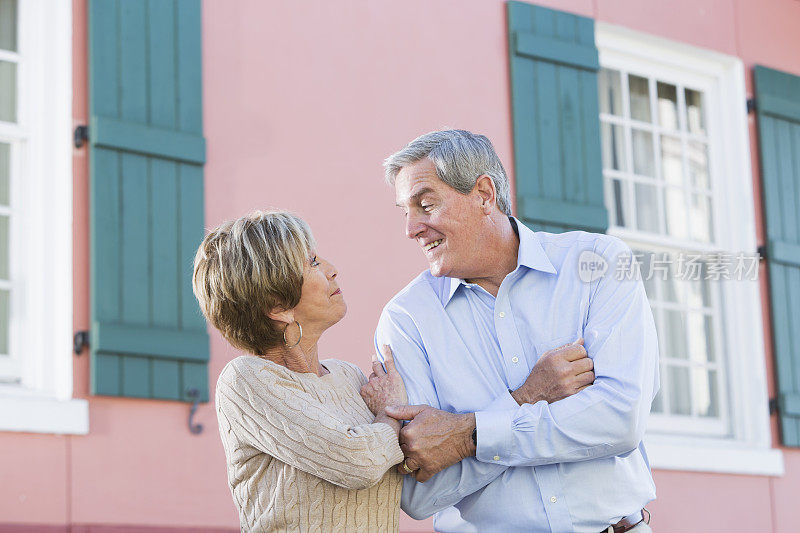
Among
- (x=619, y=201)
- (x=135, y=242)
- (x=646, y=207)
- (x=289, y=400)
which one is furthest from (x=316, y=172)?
(x=289, y=400)

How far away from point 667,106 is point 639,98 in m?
0.20

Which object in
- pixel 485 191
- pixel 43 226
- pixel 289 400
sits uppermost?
pixel 43 226

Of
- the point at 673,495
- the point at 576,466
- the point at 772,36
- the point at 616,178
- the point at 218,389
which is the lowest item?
the point at 673,495

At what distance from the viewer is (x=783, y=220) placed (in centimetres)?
663

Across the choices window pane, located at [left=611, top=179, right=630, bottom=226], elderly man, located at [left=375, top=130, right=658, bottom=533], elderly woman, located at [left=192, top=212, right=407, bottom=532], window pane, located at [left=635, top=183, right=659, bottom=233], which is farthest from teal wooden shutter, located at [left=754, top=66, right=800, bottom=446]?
elderly woman, located at [left=192, top=212, right=407, bottom=532]

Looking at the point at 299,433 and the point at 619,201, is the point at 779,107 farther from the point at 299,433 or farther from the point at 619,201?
the point at 299,433

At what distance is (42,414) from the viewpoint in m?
4.21

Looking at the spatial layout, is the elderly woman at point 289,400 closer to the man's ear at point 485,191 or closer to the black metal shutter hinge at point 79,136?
the man's ear at point 485,191

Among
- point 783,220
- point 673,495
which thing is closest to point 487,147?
point 673,495

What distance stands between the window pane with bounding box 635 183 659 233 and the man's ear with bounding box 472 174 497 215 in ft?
11.7

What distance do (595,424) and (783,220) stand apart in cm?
434

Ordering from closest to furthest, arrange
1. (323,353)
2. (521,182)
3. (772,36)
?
(323,353), (521,182), (772,36)

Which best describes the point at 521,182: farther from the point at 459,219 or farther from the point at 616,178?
the point at 459,219

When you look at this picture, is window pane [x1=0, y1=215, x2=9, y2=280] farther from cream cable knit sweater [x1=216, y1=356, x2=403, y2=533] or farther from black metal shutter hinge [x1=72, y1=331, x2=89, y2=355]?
cream cable knit sweater [x1=216, y1=356, x2=403, y2=533]
